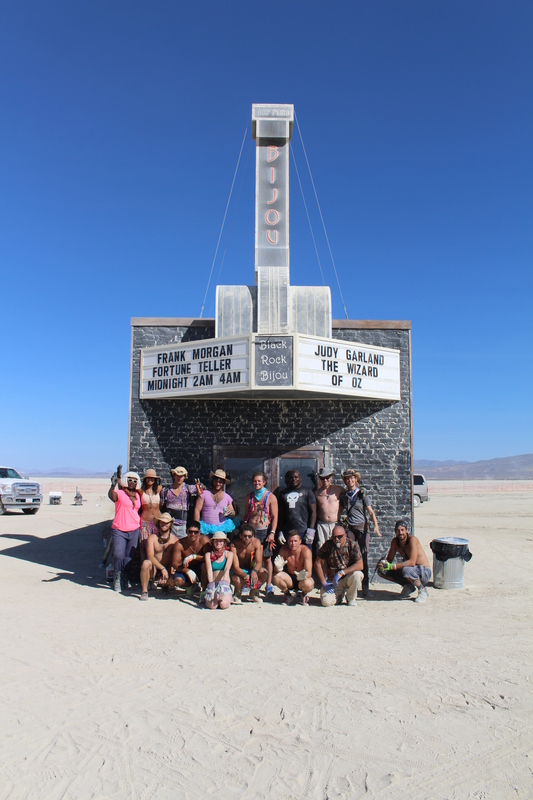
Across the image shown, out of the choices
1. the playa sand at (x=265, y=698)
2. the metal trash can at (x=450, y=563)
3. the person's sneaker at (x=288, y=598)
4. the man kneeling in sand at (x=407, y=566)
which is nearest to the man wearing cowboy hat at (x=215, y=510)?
the playa sand at (x=265, y=698)

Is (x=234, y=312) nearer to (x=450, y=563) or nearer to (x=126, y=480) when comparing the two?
(x=126, y=480)

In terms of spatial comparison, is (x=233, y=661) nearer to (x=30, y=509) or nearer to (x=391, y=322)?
(x=391, y=322)

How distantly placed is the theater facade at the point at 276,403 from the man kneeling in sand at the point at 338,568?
2.53 m

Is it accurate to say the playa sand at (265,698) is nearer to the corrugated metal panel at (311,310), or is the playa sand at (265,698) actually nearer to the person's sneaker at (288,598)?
the person's sneaker at (288,598)

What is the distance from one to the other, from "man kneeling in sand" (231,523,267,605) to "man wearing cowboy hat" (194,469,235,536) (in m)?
0.54

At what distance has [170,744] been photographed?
14.0ft

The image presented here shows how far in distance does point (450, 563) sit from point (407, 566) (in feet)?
4.45

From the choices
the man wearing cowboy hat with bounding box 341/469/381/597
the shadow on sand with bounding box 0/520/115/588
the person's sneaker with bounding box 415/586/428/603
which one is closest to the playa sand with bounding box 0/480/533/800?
the person's sneaker with bounding box 415/586/428/603

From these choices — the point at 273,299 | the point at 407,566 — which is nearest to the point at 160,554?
the point at 407,566

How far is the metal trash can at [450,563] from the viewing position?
984cm

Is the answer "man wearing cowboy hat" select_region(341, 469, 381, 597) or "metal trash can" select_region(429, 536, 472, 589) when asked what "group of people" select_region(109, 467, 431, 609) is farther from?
"metal trash can" select_region(429, 536, 472, 589)

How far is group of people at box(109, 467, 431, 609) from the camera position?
8.48m

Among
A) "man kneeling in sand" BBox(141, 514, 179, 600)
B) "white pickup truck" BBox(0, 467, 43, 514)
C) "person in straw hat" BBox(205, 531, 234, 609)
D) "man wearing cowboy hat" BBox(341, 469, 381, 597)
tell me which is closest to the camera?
"person in straw hat" BBox(205, 531, 234, 609)

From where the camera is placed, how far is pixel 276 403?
11375 millimetres
